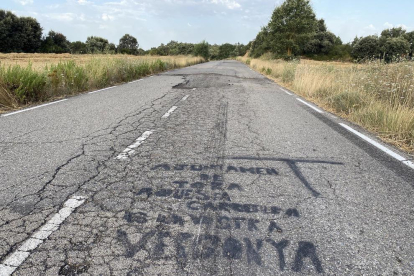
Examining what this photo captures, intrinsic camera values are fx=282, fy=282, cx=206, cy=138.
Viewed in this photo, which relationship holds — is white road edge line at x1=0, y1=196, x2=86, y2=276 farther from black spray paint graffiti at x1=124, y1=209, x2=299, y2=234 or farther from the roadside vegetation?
the roadside vegetation

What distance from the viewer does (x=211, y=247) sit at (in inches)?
82.4

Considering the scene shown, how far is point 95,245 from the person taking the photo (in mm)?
2068

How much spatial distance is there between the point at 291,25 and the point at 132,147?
37611 mm

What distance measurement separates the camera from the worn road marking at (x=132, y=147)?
3.80 metres

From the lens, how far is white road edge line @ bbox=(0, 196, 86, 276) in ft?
6.05

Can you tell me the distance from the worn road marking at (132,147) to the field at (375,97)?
166 inches

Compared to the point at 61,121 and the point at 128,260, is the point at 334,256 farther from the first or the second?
the point at 61,121

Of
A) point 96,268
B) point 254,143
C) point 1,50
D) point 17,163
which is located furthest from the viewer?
point 1,50

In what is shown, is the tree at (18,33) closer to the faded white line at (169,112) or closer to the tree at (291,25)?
the tree at (291,25)

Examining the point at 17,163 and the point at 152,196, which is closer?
the point at 152,196

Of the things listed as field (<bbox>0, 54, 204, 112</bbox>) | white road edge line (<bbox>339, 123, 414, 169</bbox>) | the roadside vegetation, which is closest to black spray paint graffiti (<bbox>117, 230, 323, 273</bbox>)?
white road edge line (<bbox>339, 123, 414, 169</bbox>)

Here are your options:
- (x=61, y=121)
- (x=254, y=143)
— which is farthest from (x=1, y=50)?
(x=254, y=143)

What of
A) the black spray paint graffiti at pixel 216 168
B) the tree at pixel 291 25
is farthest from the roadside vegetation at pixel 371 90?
the tree at pixel 291 25

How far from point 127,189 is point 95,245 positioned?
877mm
